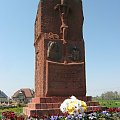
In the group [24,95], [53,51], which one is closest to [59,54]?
[53,51]

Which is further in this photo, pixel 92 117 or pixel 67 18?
pixel 67 18

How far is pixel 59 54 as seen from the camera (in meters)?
15.6

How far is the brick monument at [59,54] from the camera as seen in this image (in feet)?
48.8

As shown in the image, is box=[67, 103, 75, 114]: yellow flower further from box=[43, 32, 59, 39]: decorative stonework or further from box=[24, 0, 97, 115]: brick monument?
box=[43, 32, 59, 39]: decorative stonework

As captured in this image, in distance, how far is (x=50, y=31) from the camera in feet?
52.4

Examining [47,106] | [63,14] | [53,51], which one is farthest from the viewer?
[63,14]

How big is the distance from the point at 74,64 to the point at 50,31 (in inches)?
103

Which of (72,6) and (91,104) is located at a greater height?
(72,6)

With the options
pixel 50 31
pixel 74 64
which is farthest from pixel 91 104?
pixel 50 31

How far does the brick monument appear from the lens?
14867mm

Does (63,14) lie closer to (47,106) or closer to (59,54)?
(59,54)

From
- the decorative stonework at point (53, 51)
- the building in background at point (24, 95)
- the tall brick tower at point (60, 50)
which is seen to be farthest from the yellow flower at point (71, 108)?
the building in background at point (24, 95)

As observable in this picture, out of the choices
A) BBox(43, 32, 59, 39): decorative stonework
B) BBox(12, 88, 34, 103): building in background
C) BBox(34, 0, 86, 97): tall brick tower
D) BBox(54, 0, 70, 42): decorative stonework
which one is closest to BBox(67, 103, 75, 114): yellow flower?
BBox(34, 0, 86, 97): tall brick tower

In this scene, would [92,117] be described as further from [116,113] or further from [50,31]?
[50,31]
